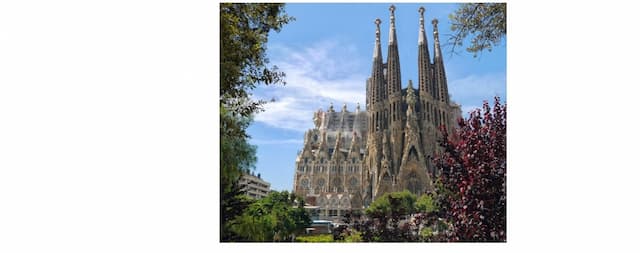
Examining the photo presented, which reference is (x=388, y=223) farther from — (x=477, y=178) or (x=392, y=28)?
(x=392, y=28)

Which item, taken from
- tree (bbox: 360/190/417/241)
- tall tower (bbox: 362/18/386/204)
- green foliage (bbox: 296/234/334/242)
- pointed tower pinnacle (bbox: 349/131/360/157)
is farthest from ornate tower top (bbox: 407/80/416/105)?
green foliage (bbox: 296/234/334/242)

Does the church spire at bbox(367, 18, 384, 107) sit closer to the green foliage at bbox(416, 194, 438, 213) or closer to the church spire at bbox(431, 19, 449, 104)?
the church spire at bbox(431, 19, 449, 104)

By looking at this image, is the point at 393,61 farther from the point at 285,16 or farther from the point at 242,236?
the point at 242,236

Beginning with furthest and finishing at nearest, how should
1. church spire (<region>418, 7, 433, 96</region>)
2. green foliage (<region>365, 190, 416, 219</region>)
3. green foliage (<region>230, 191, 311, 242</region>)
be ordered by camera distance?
church spire (<region>418, 7, 433, 96</region>) < green foliage (<region>365, 190, 416, 219</region>) < green foliage (<region>230, 191, 311, 242</region>)

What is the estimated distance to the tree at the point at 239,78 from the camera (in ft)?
15.3

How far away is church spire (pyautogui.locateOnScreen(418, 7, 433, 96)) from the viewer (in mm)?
5434

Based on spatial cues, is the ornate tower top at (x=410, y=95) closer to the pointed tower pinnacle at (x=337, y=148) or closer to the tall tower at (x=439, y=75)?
the tall tower at (x=439, y=75)

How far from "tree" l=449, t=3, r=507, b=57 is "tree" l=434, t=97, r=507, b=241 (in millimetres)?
762

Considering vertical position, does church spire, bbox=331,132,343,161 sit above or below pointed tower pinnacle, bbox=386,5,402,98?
below

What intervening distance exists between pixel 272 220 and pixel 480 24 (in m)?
3.16

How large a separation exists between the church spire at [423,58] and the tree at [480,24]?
1.27 feet

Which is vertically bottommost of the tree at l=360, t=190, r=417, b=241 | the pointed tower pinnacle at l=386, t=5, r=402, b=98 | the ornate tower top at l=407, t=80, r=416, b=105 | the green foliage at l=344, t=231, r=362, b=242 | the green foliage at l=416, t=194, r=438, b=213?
the green foliage at l=344, t=231, r=362, b=242
